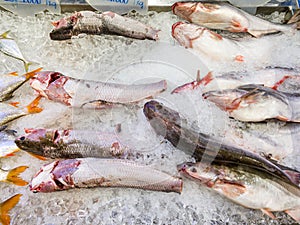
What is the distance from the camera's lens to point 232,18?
256 cm

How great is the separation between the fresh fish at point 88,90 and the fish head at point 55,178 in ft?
1.37

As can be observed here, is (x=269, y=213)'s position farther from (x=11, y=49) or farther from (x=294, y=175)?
(x=11, y=49)

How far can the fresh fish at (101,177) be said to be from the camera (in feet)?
6.43

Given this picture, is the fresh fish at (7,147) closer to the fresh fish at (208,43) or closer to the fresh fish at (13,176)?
the fresh fish at (13,176)

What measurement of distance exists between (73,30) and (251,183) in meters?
1.49

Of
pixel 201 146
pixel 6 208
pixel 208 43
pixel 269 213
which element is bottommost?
pixel 6 208

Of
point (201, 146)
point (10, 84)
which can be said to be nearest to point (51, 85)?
point (10, 84)

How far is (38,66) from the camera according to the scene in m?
2.53

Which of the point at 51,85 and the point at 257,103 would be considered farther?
the point at 51,85

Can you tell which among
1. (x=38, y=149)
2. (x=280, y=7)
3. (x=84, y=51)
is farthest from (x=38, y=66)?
(x=280, y=7)

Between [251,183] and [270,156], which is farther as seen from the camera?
[270,156]

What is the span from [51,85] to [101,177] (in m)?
0.65

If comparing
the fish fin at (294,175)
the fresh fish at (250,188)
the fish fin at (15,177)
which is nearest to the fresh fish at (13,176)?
the fish fin at (15,177)

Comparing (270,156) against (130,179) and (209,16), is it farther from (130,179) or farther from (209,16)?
(209,16)
